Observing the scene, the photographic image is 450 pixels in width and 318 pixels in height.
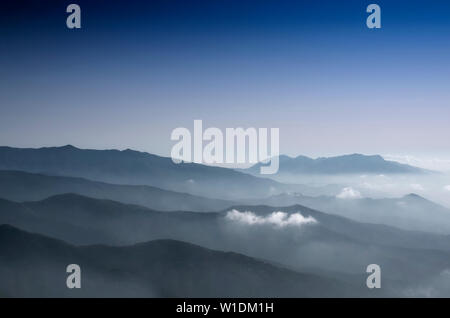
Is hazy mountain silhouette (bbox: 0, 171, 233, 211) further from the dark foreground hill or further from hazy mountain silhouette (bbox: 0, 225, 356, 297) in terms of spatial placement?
hazy mountain silhouette (bbox: 0, 225, 356, 297)

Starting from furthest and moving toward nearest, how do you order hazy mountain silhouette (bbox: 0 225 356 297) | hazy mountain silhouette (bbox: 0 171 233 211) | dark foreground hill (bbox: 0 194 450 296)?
hazy mountain silhouette (bbox: 0 171 233 211)
dark foreground hill (bbox: 0 194 450 296)
hazy mountain silhouette (bbox: 0 225 356 297)

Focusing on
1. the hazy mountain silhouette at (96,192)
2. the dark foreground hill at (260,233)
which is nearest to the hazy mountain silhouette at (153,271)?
the dark foreground hill at (260,233)

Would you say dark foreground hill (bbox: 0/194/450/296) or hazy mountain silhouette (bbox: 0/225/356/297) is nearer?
hazy mountain silhouette (bbox: 0/225/356/297)

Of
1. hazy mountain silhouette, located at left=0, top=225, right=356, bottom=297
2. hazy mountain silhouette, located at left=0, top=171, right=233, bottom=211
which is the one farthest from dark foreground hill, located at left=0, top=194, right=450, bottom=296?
hazy mountain silhouette, located at left=0, top=171, right=233, bottom=211

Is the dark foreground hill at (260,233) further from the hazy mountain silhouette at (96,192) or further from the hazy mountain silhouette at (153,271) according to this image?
the hazy mountain silhouette at (96,192)

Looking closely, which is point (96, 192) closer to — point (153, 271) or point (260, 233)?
point (260, 233)
